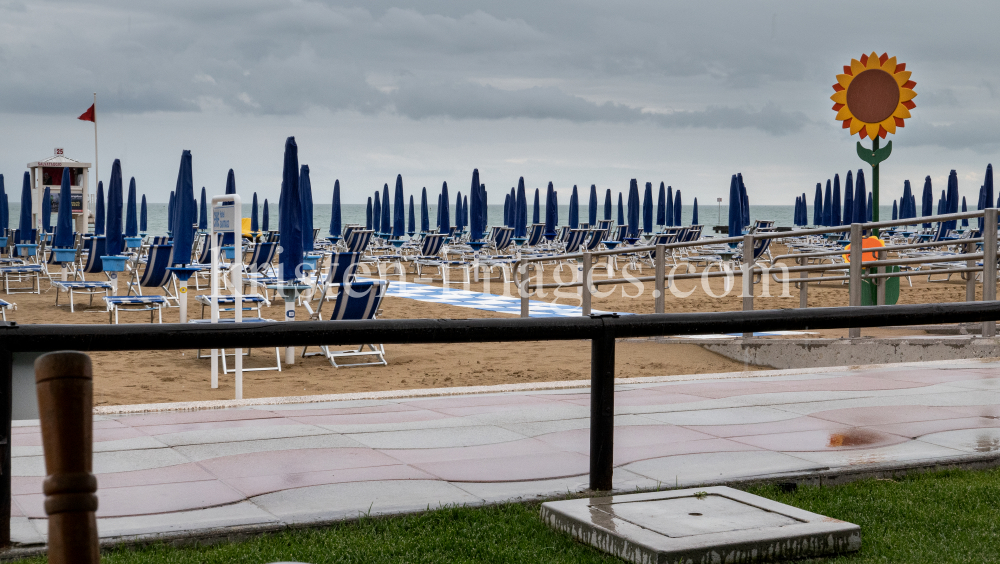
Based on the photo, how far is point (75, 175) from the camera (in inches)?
1092

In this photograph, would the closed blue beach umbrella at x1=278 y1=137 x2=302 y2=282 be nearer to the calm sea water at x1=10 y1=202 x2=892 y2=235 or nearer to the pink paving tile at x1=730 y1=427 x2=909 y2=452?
the pink paving tile at x1=730 y1=427 x2=909 y2=452

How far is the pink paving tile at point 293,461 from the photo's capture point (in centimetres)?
331

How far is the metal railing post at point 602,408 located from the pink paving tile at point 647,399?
170 cm

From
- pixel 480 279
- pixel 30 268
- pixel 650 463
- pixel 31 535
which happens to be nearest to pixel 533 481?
pixel 650 463

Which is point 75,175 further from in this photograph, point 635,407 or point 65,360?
point 65,360

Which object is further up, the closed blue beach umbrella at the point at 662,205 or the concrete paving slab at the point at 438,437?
the closed blue beach umbrella at the point at 662,205

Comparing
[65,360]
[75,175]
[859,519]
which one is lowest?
[859,519]

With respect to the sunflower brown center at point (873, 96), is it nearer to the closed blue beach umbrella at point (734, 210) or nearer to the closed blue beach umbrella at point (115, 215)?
the closed blue beach umbrella at point (734, 210)

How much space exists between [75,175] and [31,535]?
2774 centimetres

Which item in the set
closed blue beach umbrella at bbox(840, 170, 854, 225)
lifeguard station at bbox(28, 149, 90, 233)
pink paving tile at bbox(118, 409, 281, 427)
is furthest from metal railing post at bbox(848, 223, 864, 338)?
lifeguard station at bbox(28, 149, 90, 233)

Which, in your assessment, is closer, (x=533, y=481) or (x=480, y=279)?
(x=533, y=481)

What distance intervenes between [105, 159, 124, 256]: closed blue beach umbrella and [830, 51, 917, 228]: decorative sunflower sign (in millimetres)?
9637

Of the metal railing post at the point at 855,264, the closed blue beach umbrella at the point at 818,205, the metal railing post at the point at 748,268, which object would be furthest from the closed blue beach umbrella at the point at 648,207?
the metal railing post at the point at 855,264

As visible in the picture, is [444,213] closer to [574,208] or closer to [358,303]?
[574,208]
